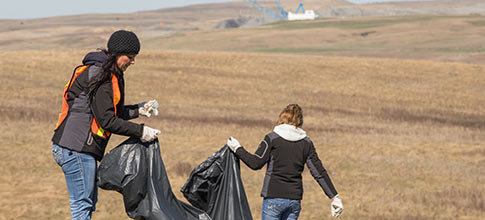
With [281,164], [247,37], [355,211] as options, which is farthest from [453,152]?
[247,37]

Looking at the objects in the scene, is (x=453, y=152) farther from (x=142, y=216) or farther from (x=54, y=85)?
(x=54, y=85)

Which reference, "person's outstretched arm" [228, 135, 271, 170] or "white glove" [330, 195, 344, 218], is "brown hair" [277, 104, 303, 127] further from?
"white glove" [330, 195, 344, 218]

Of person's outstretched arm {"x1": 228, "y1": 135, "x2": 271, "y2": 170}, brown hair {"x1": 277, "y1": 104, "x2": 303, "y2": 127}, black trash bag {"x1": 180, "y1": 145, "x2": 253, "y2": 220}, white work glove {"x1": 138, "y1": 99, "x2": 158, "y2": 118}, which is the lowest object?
black trash bag {"x1": 180, "y1": 145, "x2": 253, "y2": 220}

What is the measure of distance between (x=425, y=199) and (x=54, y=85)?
21.2 meters

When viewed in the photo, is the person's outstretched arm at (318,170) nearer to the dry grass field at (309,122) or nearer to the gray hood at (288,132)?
the gray hood at (288,132)

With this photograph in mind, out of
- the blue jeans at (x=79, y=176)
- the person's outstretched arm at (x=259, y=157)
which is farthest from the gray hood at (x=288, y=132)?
the blue jeans at (x=79, y=176)

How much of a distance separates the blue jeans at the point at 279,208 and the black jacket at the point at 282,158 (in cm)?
4

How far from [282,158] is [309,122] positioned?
19985 millimetres

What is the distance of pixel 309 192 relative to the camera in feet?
52.1

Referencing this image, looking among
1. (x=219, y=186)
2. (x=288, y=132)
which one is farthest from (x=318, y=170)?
(x=219, y=186)

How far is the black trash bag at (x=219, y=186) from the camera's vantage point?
6.62m

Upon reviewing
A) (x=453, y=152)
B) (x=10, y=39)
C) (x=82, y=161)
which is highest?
(x=82, y=161)

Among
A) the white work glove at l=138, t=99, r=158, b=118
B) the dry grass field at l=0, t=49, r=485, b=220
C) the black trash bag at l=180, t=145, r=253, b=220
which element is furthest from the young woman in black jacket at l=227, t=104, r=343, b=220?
the dry grass field at l=0, t=49, r=485, b=220

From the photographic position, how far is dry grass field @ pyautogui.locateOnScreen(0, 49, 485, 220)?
581 inches
